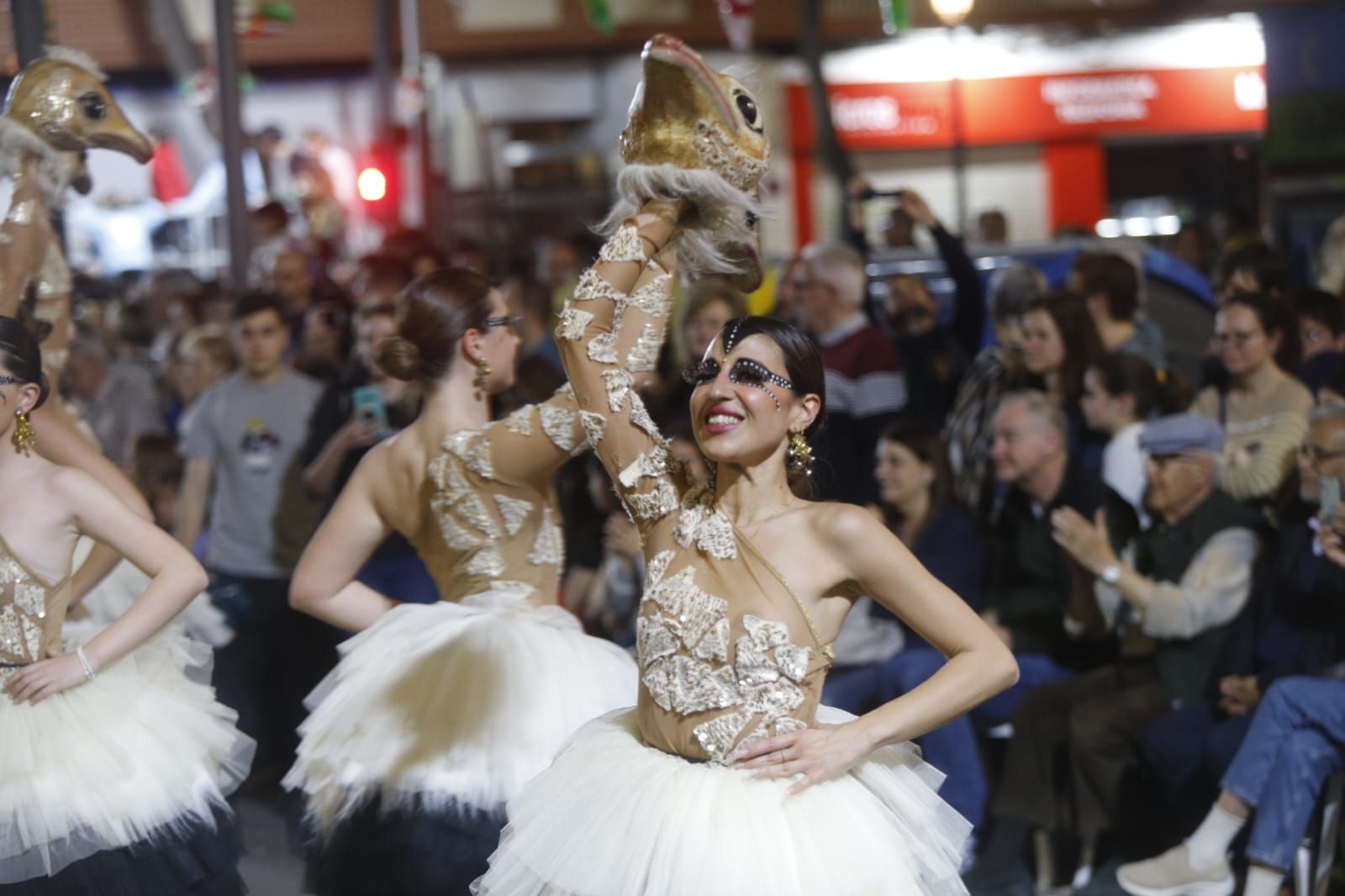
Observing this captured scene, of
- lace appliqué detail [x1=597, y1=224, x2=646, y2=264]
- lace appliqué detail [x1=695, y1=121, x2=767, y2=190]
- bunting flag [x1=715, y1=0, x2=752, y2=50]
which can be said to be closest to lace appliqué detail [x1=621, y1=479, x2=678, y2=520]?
lace appliqué detail [x1=597, y1=224, x2=646, y2=264]

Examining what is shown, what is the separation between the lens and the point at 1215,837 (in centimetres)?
561

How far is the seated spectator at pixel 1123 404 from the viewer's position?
6742mm

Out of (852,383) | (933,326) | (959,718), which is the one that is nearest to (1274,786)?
(959,718)

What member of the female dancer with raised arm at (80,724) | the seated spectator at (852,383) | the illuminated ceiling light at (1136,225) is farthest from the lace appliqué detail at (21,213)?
the illuminated ceiling light at (1136,225)

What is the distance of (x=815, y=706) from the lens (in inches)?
137

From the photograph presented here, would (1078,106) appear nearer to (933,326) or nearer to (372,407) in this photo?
(933,326)

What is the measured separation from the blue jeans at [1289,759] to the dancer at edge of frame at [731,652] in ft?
7.59

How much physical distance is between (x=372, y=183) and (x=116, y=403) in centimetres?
1166

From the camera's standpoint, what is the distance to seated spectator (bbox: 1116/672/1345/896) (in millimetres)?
5387

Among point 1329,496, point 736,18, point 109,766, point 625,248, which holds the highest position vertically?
point 736,18

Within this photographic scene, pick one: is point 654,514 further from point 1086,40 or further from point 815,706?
point 1086,40

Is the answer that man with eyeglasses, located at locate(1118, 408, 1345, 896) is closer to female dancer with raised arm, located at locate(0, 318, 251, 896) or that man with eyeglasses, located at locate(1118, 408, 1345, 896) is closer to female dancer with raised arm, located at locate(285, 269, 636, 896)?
female dancer with raised arm, located at locate(285, 269, 636, 896)

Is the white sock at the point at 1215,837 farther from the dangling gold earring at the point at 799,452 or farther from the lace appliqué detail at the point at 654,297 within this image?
the lace appliqué detail at the point at 654,297

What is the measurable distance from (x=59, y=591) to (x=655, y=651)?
182 cm
